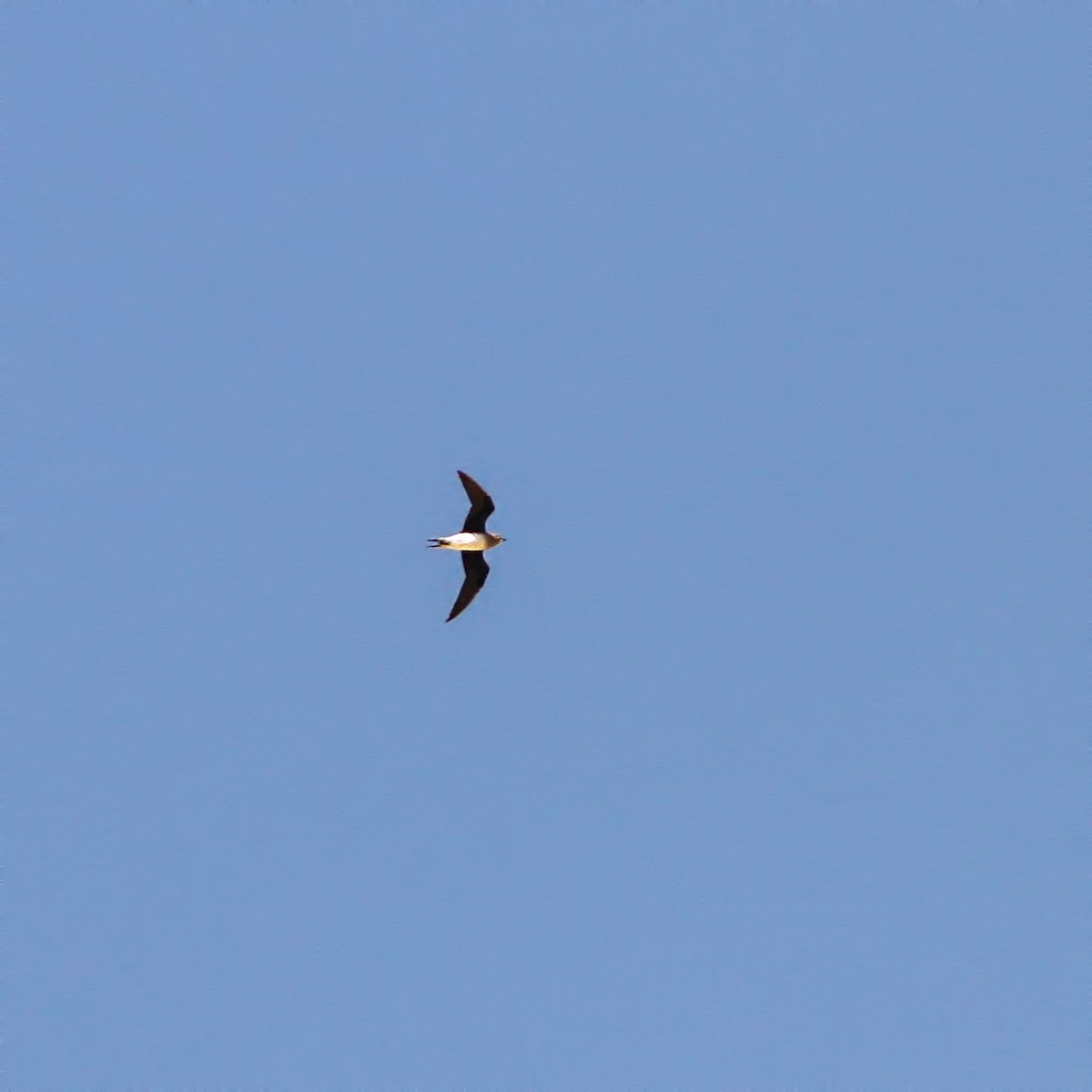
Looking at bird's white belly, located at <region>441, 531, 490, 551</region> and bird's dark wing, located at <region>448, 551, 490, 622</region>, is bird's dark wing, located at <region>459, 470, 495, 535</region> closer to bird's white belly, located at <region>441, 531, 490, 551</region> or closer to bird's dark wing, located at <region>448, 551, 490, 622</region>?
bird's white belly, located at <region>441, 531, 490, 551</region>

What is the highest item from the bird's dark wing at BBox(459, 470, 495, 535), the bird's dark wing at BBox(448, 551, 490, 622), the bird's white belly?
the bird's dark wing at BBox(459, 470, 495, 535)

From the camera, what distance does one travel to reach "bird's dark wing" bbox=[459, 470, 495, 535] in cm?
4156

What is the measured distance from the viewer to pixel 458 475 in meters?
41.7

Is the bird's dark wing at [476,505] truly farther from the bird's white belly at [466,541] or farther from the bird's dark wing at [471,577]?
the bird's dark wing at [471,577]

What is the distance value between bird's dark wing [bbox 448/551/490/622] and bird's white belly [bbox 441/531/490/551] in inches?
23.8

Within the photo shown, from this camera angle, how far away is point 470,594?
43.5 metres

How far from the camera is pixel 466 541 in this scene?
139ft

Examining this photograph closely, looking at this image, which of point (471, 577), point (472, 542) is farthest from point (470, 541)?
point (471, 577)

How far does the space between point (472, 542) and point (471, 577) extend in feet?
4.98

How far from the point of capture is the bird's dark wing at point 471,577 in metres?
43.4

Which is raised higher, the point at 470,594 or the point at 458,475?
the point at 458,475

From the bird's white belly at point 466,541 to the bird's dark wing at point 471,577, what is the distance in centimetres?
60

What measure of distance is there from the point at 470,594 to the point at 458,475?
3.85 meters

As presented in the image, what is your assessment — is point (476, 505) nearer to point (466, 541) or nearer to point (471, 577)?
point (466, 541)
